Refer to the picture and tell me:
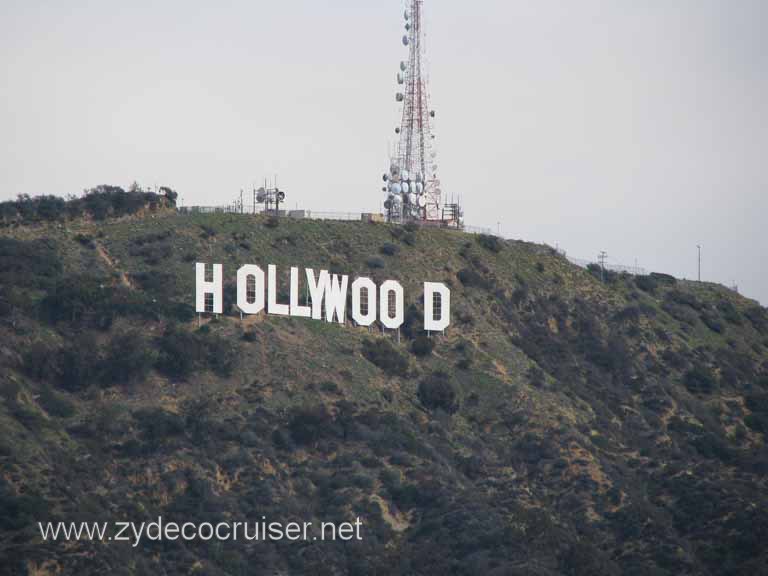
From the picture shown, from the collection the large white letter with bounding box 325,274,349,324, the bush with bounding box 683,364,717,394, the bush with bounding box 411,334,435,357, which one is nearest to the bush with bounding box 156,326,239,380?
the large white letter with bounding box 325,274,349,324

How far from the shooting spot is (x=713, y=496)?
122m

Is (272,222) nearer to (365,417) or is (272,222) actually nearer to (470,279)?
(470,279)

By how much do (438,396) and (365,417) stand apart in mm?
7234

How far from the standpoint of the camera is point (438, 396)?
124500 mm

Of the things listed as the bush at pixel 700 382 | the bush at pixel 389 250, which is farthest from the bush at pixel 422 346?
the bush at pixel 700 382

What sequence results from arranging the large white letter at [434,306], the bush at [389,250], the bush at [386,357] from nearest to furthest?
the bush at [386,357]
the large white letter at [434,306]
the bush at [389,250]

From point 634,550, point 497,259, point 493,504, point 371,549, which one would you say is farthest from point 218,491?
point 497,259

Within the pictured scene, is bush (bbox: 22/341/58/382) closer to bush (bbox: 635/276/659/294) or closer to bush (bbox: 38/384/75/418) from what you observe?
bush (bbox: 38/384/75/418)

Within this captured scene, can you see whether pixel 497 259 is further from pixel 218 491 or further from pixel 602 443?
pixel 218 491

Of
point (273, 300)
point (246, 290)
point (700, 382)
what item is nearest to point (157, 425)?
point (246, 290)

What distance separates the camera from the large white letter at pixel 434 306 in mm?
132500

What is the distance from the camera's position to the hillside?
107 meters

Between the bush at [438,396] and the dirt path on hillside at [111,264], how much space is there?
65.8 feet

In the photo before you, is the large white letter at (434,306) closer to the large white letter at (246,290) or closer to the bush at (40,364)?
the large white letter at (246,290)
